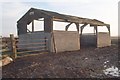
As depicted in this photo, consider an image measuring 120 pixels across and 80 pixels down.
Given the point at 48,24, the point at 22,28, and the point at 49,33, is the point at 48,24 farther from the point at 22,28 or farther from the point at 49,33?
the point at 22,28

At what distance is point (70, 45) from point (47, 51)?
11.2 ft

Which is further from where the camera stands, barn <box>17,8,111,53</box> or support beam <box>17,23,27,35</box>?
support beam <box>17,23,27,35</box>

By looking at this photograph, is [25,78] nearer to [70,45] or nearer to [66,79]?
[66,79]

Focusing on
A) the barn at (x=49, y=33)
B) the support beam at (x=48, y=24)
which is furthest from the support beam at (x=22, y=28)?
the support beam at (x=48, y=24)

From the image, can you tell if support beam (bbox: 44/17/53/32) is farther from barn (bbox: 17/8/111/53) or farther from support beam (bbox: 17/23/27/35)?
support beam (bbox: 17/23/27/35)

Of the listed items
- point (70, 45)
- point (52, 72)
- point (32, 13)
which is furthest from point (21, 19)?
point (52, 72)

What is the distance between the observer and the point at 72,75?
8.07 metres

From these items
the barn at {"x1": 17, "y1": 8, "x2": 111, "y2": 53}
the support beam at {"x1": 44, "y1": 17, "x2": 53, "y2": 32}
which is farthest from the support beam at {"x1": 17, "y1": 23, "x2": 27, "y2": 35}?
the support beam at {"x1": 44, "y1": 17, "x2": 53, "y2": 32}

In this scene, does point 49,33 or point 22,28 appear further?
point 22,28

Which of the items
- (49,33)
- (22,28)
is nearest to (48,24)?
(49,33)

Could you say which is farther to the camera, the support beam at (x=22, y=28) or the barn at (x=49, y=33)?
the support beam at (x=22, y=28)

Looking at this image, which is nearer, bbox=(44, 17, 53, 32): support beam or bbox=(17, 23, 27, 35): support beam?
bbox=(44, 17, 53, 32): support beam

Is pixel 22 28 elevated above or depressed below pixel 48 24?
below

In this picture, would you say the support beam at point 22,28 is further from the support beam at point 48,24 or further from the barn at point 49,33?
the support beam at point 48,24
